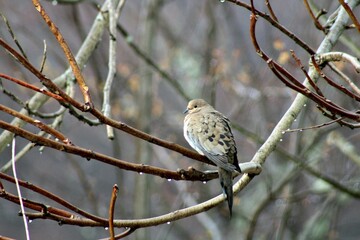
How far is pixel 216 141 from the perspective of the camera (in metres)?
2.67

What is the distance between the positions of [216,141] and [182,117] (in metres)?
4.55

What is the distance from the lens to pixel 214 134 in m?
2.76

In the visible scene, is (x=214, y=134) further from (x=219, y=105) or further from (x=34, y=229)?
(x=34, y=229)

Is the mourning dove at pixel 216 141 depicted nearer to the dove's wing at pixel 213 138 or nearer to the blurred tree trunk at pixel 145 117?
the dove's wing at pixel 213 138

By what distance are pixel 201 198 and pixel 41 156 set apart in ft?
10.5

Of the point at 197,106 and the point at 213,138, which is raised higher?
the point at 197,106

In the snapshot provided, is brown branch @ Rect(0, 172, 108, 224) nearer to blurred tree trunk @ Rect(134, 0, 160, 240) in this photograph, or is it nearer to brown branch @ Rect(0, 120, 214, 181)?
brown branch @ Rect(0, 120, 214, 181)

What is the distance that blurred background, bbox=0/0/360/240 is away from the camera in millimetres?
5355

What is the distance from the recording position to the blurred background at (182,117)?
17.6 ft

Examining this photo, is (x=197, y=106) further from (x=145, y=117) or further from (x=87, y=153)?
(x=145, y=117)

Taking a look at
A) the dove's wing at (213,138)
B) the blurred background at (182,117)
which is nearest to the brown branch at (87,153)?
the dove's wing at (213,138)

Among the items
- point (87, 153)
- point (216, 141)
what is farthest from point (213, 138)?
point (87, 153)

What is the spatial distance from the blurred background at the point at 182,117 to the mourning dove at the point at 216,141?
3.88 feet

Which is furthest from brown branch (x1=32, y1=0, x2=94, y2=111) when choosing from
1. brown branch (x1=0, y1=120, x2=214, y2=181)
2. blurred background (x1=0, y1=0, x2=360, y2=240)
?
blurred background (x1=0, y1=0, x2=360, y2=240)
